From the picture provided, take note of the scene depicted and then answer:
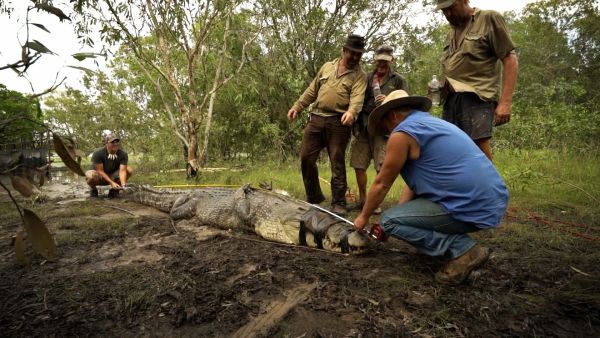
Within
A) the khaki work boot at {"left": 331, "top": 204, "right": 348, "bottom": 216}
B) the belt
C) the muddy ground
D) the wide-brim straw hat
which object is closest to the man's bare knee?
the muddy ground

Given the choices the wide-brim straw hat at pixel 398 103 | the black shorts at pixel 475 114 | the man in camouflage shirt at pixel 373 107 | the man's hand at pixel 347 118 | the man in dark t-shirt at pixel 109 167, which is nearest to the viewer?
the wide-brim straw hat at pixel 398 103

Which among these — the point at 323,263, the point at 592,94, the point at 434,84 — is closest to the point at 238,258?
the point at 323,263

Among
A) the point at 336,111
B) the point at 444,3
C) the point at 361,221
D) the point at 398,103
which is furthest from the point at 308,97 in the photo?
the point at 361,221

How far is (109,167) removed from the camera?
18.9 ft

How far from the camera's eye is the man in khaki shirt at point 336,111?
3609 mm

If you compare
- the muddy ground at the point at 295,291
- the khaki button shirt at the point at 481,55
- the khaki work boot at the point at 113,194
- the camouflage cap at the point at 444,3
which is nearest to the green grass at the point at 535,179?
the muddy ground at the point at 295,291

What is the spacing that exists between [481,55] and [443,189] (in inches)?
50.6

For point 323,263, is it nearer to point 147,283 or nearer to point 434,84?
point 147,283

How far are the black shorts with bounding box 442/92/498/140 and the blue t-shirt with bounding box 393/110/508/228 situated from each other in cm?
72

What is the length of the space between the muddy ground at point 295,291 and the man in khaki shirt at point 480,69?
3.25ft

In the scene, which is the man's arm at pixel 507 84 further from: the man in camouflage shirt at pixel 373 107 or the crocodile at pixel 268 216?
the crocodile at pixel 268 216

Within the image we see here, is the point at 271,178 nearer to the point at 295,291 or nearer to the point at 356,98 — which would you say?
the point at 356,98

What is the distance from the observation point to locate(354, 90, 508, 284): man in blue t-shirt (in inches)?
78.0

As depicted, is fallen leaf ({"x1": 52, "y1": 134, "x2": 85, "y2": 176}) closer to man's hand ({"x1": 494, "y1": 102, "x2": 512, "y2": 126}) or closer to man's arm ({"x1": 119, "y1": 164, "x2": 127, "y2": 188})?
man's hand ({"x1": 494, "y1": 102, "x2": 512, "y2": 126})
